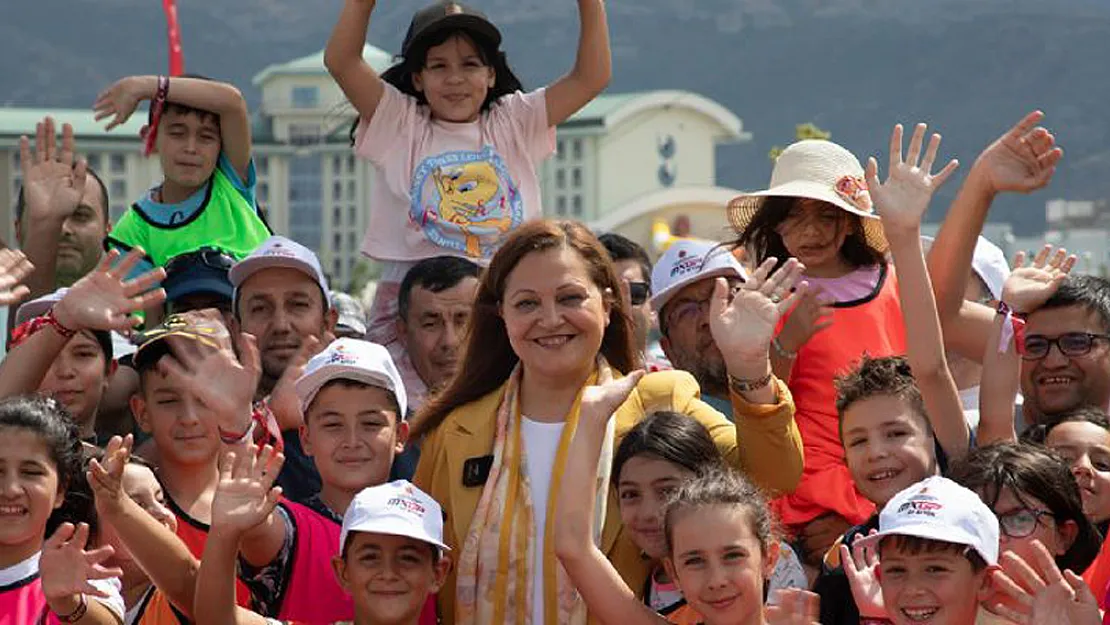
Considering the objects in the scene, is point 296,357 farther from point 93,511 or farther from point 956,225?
point 956,225

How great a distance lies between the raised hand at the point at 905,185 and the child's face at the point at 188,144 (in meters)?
2.83

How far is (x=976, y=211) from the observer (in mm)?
6465

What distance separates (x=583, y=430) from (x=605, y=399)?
0.34ft

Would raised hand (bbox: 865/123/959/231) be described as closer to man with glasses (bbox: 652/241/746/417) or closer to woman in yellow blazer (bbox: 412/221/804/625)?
woman in yellow blazer (bbox: 412/221/804/625)

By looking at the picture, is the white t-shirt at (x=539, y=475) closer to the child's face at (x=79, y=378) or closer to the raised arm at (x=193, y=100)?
the child's face at (x=79, y=378)

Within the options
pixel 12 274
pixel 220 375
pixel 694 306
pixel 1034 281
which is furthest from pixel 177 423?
pixel 1034 281

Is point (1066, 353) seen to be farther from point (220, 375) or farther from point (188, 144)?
point (188, 144)

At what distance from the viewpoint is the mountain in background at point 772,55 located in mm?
145125

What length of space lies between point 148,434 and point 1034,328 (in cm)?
296

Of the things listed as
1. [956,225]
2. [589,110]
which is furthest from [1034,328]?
[589,110]

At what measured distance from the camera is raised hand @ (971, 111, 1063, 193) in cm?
642

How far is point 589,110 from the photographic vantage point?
9300 centimetres

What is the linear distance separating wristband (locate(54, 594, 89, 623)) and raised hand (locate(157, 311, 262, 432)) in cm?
78

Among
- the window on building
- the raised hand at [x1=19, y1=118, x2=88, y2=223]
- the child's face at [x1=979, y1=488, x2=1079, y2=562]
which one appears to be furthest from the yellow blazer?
the window on building
